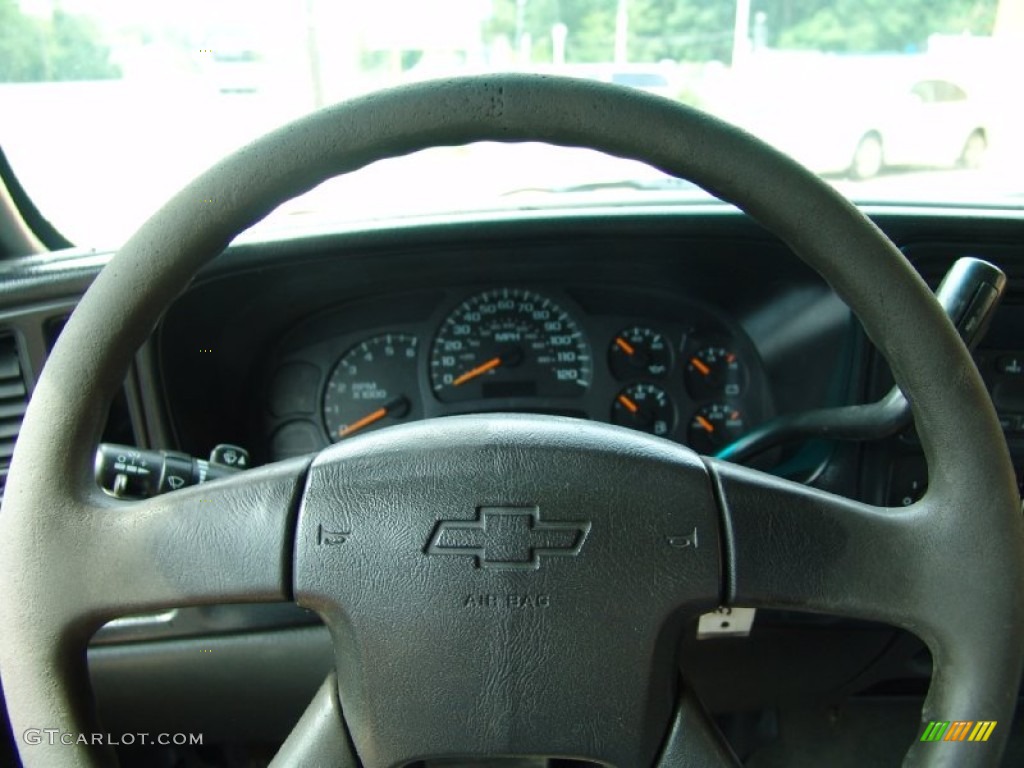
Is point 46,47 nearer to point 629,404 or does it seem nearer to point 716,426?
point 629,404

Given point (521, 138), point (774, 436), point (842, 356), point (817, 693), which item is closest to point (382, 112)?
point (521, 138)

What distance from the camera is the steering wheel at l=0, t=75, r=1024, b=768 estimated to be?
0.81 m

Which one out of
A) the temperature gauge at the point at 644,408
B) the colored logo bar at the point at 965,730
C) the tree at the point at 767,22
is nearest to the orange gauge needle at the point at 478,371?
the temperature gauge at the point at 644,408

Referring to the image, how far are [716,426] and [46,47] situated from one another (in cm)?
150

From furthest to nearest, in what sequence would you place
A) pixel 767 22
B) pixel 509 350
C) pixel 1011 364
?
pixel 767 22 → pixel 509 350 → pixel 1011 364

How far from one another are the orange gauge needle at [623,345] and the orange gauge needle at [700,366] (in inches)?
4.9

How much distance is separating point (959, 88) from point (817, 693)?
1334 millimetres

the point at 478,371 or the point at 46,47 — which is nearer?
the point at 46,47

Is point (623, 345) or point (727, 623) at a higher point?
point (623, 345)

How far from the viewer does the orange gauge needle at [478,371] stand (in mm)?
1921

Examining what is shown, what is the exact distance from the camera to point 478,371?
1.93m

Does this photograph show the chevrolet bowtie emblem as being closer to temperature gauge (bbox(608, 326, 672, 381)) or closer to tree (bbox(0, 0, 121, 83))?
temperature gauge (bbox(608, 326, 672, 381))

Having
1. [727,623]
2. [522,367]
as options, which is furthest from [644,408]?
[727,623]

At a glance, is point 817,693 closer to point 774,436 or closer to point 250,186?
point 774,436
